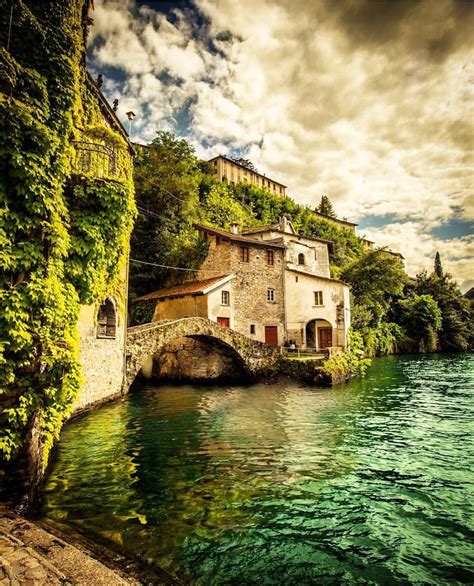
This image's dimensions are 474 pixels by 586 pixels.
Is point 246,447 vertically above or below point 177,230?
below

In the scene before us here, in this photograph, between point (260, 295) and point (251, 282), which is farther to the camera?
point (260, 295)

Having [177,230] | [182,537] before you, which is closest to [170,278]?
[177,230]

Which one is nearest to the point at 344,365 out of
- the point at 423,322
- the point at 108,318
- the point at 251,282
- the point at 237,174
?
the point at 251,282

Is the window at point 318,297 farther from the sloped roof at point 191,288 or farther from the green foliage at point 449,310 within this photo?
the green foliage at point 449,310

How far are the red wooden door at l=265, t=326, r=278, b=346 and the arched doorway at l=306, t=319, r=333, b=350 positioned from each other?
4489mm

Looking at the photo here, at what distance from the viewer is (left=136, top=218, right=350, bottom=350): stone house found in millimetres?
25234

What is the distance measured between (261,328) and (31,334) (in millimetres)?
21781

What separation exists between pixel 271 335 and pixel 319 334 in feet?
22.6

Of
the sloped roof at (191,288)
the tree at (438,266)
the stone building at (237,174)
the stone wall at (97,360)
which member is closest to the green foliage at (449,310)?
the tree at (438,266)

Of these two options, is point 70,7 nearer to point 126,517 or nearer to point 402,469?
point 126,517

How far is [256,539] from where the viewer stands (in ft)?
16.0

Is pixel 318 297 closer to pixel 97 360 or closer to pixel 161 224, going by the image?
pixel 161 224

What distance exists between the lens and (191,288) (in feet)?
80.6

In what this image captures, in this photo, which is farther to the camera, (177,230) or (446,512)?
(177,230)
